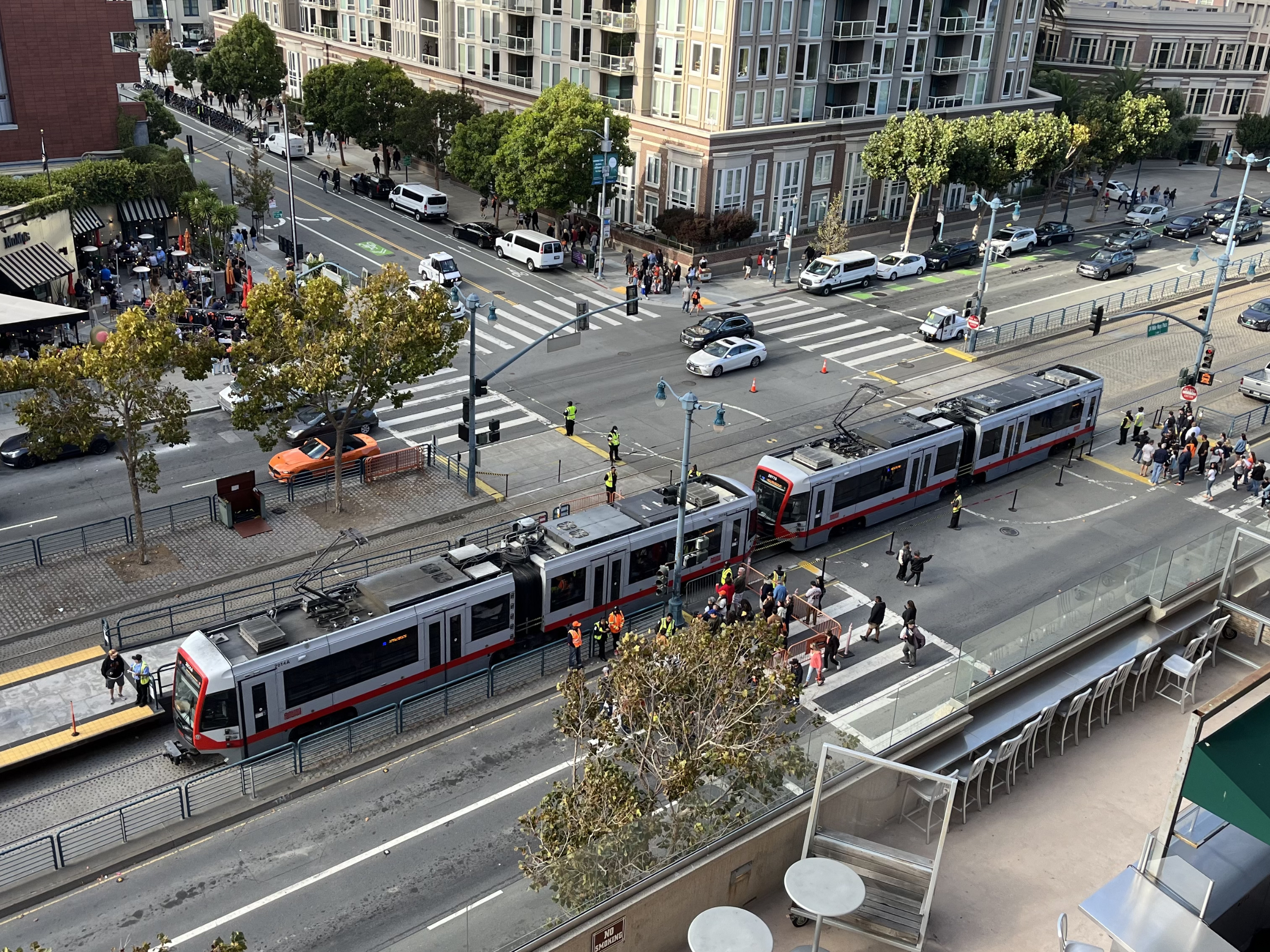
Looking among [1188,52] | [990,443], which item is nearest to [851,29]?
[990,443]

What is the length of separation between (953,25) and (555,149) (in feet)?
101

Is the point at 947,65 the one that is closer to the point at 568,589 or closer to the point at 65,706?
the point at 568,589

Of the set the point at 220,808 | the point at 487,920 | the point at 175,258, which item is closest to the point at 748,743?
the point at 487,920

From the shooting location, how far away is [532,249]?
66000mm

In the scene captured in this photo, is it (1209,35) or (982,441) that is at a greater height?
(1209,35)

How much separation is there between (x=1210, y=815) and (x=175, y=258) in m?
→ 57.1

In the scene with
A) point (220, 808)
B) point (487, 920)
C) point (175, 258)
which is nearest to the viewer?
point (487, 920)

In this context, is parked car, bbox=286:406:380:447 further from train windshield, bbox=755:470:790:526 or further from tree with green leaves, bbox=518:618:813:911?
tree with green leaves, bbox=518:618:813:911

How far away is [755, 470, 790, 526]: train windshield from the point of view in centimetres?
3756

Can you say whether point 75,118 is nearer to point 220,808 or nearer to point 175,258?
point 175,258

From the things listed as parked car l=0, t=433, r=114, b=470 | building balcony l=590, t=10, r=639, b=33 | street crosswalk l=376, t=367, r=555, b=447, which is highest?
building balcony l=590, t=10, r=639, b=33

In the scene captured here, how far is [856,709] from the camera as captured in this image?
22594 millimetres

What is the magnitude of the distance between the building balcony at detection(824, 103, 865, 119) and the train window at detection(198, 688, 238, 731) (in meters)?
58.3

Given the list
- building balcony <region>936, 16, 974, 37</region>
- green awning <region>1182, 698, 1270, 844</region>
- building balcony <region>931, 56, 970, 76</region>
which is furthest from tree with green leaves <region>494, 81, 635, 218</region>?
green awning <region>1182, 698, 1270, 844</region>
